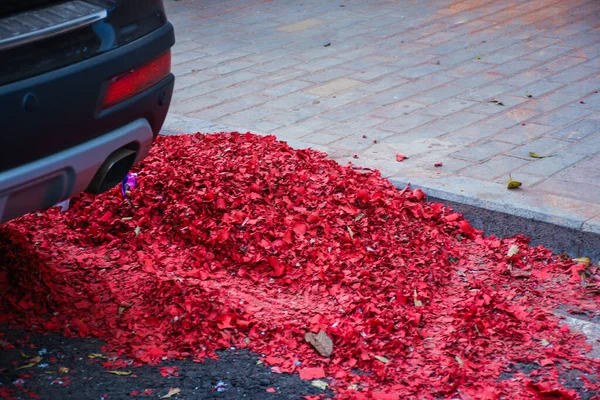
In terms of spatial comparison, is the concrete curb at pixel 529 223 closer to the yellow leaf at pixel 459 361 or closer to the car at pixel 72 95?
the yellow leaf at pixel 459 361

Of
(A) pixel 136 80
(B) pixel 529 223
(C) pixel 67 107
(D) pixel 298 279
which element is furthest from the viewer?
(B) pixel 529 223

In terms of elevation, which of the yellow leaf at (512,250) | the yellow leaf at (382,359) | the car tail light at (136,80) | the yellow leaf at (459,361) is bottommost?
the yellow leaf at (512,250)

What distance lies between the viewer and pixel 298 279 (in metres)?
3.78

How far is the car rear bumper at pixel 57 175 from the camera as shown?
277cm

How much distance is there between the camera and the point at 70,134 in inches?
115

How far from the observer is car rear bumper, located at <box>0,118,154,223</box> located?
109 inches

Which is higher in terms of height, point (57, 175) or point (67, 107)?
point (67, 107)

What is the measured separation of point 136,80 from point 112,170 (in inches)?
13.4

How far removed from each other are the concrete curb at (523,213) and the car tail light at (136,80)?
1.72 metres

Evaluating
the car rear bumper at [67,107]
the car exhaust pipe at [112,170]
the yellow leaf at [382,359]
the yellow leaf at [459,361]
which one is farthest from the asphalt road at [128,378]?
the car rear bumper at [67,107]

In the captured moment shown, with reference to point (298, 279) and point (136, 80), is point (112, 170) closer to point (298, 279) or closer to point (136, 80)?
point (136, 80)

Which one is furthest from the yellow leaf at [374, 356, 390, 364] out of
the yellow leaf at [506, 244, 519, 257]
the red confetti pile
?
the yellow leaf at [506, 244, 519, 257]

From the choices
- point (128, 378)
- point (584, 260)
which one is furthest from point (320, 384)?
point (584, 260)

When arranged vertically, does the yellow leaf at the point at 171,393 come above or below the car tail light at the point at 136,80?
below
